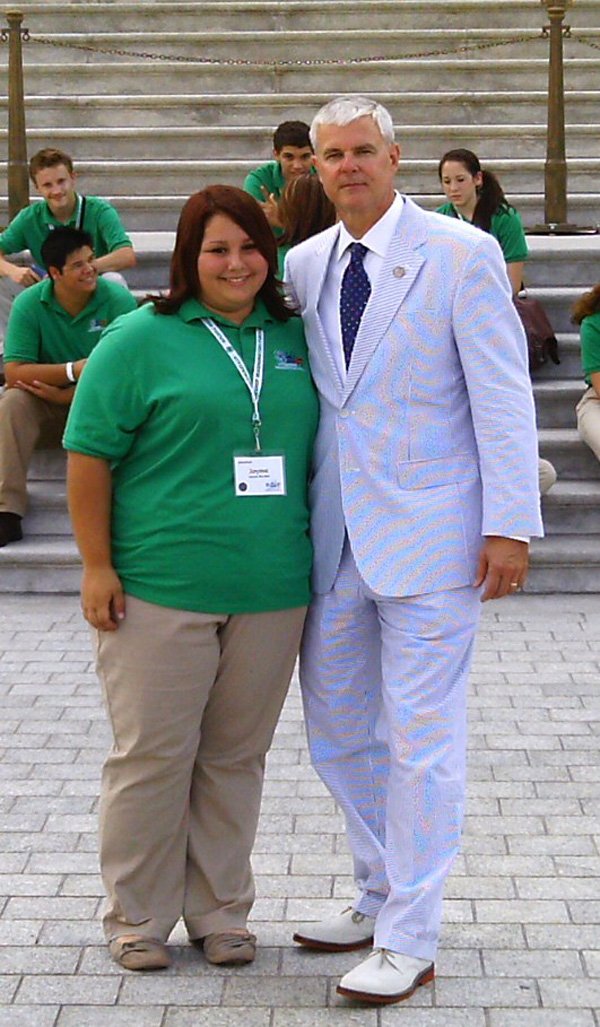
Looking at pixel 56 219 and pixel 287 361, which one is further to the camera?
pixel 56 219

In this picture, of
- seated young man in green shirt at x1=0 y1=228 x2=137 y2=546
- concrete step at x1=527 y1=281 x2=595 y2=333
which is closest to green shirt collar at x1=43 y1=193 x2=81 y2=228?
seated young man in green shirt at x1=0 y1=228 x2=137 y2=546

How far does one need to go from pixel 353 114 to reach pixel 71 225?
568 centimetres

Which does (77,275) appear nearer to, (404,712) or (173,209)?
(173,209)

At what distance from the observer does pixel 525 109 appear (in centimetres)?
1298

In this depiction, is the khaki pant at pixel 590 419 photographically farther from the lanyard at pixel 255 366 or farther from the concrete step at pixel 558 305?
the lanyard at pixel 255 366

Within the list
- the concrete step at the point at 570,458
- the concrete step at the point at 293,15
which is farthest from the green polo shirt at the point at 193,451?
the concrete step at the point at 293,15

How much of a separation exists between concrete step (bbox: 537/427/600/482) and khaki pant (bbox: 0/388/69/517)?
2293 mm

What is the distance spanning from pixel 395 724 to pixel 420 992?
23.3 inches

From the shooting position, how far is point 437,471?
391 cm

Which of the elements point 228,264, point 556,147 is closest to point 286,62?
point 556,147

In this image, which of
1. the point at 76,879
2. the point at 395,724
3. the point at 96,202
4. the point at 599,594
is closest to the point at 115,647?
the point at 395,724

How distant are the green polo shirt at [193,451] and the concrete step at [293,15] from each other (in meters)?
10.3

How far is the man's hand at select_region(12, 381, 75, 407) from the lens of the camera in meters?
8.26

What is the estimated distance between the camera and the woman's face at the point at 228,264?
12.9 feet
